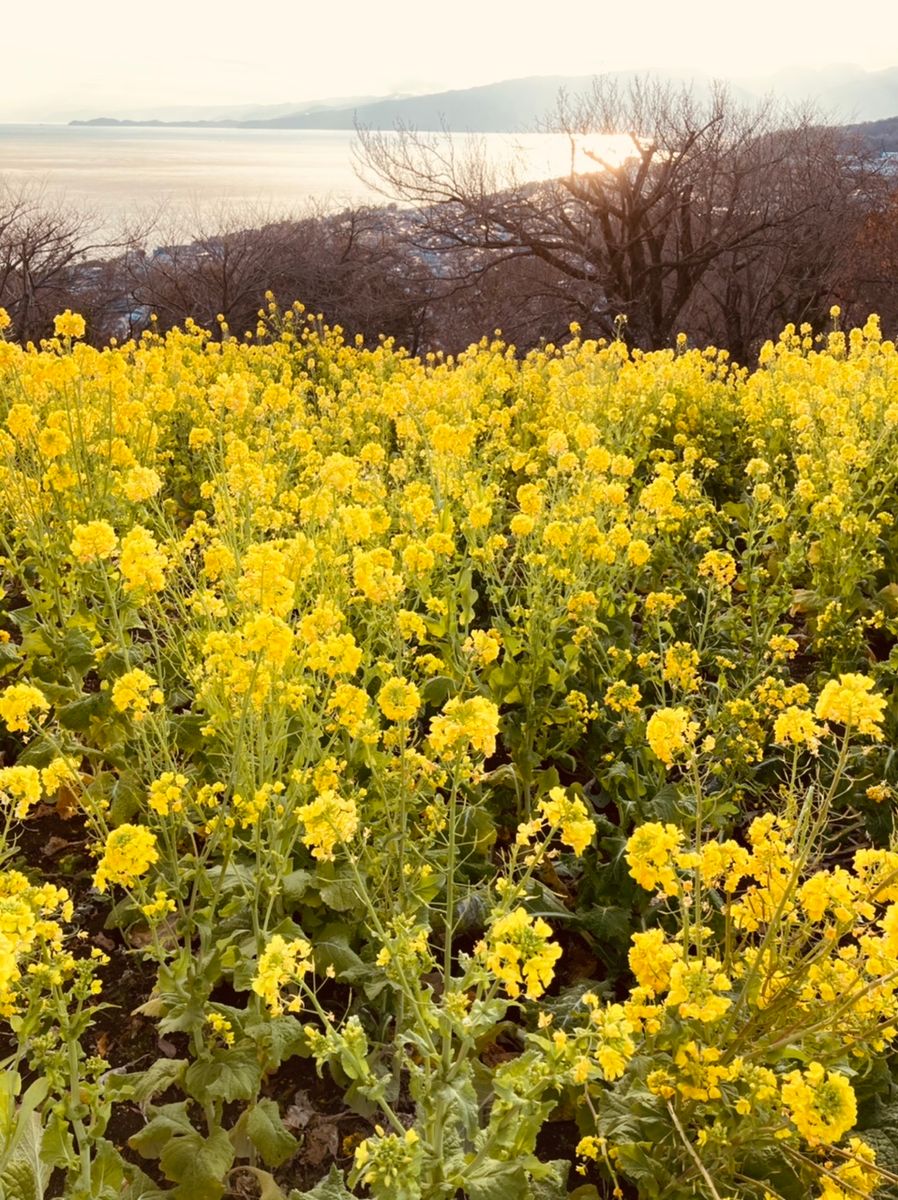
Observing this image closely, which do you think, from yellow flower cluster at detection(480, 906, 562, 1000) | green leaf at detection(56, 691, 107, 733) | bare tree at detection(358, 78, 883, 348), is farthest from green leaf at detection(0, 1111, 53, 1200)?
bare tree at detection(358, 78, 883, 348)

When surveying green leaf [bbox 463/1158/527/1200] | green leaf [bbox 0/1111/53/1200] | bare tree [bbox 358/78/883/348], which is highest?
bare tree [bbox 358/78/883/348]

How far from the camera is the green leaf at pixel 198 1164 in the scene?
2023mm

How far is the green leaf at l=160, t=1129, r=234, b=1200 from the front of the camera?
2023mm

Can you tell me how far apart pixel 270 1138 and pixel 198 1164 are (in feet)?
0.56

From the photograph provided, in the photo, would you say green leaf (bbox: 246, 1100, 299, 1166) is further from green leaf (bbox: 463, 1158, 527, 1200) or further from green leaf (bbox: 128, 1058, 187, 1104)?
green leaf (bbox: 463, 1158, 527, 1200)

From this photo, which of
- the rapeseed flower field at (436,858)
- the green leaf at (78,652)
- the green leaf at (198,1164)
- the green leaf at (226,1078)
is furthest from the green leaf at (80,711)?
the green leaf at (198,1164)

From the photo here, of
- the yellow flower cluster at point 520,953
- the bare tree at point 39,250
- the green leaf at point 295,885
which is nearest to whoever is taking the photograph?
the yellow flower cluster at point 520,953

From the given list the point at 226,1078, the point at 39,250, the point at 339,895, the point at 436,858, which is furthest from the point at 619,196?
the point at 226,1078

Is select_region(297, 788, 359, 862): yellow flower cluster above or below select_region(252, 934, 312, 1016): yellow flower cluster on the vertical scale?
above

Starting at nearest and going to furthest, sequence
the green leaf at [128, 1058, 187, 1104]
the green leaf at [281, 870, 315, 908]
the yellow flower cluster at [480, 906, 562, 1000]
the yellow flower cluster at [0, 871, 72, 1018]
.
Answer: the yellow flower cluster at [0, 871, 72, 1018] → the yellow flower cluster at [480, 906, 562, 1000] → the green leaf at [128, 1058, 187, 1104] → the green leaf at [281, 870, 315, 908]

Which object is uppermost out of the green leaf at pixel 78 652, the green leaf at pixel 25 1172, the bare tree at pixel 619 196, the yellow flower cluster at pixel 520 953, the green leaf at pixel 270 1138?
the bare tree at pixel 619 196

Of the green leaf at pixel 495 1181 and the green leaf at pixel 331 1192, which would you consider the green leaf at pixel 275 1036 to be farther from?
the green leaf at pixel 495 1181

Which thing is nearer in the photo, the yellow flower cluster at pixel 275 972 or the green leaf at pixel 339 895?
the yellow flower cluster at pixel 275 972

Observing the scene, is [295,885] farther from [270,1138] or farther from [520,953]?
[520,953]
